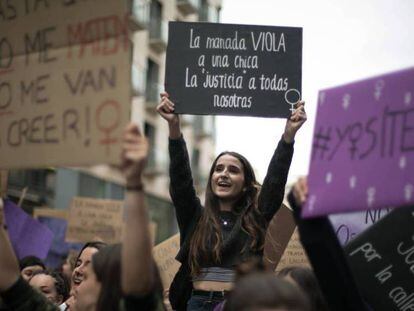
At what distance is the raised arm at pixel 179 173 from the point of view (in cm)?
414

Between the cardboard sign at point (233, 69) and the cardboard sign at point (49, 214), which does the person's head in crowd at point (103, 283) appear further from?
the cardboard sign at point (49, 214)

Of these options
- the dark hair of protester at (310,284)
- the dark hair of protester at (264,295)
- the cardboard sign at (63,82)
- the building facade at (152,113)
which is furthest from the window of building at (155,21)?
the dark hair of protester at (264,295)

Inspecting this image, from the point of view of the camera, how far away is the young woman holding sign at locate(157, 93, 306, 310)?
13.0 feet

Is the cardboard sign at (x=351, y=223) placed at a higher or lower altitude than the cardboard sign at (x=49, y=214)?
higher

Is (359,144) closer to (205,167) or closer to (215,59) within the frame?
(215,59)

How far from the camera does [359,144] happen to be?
2660 mm

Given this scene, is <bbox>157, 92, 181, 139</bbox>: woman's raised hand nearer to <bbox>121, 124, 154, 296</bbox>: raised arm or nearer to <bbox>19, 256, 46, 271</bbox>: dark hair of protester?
<bbox>121, 124, 154, 296</bbox>: raised arm

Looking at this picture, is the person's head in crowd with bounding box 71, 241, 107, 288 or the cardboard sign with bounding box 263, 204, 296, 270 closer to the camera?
the person's head in crowd with bounding box 71, 241, 107, 288

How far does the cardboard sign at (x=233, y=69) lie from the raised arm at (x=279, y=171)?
115 millimetres

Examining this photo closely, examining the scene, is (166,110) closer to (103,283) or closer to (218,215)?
(218,215)

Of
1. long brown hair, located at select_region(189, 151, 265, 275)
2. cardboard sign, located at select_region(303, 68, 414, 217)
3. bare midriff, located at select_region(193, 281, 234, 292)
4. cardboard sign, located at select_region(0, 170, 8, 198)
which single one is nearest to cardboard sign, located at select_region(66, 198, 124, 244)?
cardboard sign, located at select_region(0, 170, 8, 198)

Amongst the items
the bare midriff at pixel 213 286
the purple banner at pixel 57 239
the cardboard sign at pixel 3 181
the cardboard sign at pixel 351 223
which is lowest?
the purple banner at pixel 57 239

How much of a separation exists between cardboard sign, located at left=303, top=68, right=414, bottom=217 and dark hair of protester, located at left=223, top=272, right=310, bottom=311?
1.56 ft

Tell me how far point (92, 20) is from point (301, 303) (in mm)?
1354
